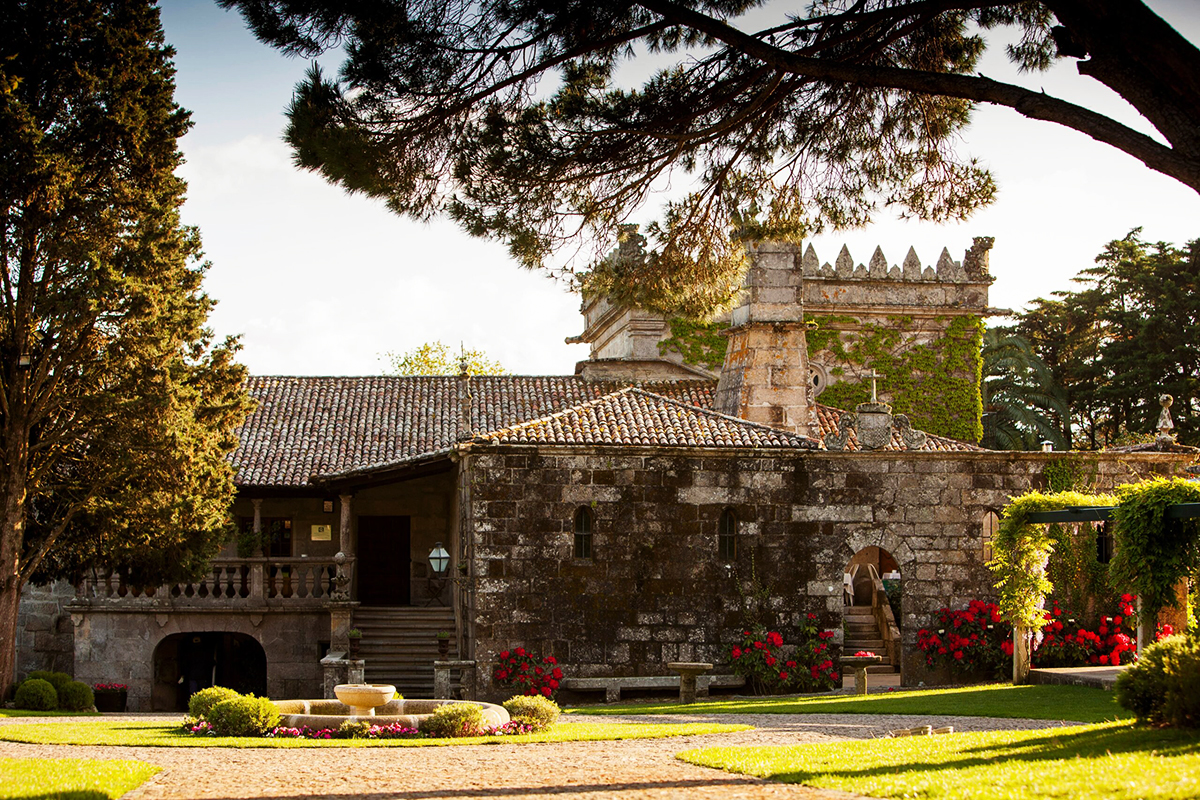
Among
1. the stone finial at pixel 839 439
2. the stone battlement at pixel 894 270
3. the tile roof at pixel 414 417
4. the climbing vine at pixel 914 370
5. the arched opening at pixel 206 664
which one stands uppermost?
the stone battlement at pixel 894 270

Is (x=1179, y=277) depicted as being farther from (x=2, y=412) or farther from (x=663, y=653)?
(x=2, y=412)

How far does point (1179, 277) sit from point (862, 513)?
26.1m

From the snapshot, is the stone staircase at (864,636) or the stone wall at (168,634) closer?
the stone wall at (168,634)

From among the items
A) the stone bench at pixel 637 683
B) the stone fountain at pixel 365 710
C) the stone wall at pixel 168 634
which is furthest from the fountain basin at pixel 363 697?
the stone wall at pixel 168 634

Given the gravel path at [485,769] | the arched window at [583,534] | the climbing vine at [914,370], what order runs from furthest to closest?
the climbing vine at [914,370] < the arched window at [583,534] < the gravel path at [485,769]

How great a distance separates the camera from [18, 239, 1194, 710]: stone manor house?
20.2 metres

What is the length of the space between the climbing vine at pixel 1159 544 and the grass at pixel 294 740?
6.35 meters

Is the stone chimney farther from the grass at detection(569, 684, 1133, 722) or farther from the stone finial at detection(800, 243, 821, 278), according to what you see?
the stone finial at detection(800, 243, 821, 278)

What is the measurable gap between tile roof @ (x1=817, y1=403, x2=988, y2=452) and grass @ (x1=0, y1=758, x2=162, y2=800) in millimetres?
13049

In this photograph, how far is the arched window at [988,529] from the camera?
70.1ft

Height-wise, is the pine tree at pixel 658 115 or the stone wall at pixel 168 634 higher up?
the pine tree at pixel 658 115

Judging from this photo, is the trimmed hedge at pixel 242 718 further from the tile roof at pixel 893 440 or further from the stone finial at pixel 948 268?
the stone finial at pixel 948 268

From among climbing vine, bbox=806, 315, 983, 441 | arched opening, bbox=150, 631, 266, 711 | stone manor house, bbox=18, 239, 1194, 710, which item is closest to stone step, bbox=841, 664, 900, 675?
stone manor house, bbox=18, 239, 1194, 710

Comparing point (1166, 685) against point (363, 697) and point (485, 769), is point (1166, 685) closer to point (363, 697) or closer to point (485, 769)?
point (485, 769)
